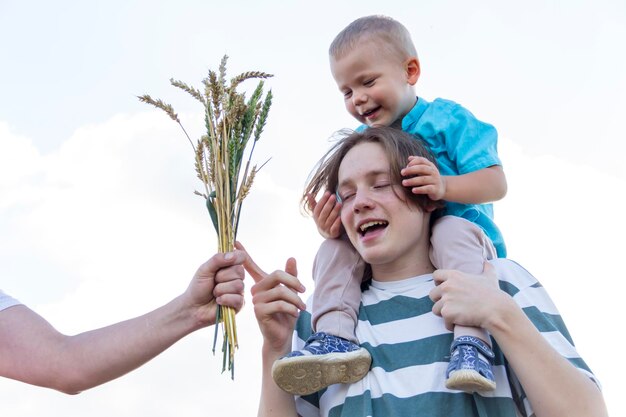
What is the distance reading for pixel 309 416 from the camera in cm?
378

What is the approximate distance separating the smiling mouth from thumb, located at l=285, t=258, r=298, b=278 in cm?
34

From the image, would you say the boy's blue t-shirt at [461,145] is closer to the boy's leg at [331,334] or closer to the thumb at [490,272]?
the thumb at [490,272]

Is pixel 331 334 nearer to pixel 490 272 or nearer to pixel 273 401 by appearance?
pixel 273 401

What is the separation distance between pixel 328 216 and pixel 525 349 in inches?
50.8

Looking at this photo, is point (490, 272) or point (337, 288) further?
point (337, 288)

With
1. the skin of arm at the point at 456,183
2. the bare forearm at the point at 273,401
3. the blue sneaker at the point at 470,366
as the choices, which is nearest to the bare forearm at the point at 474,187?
the skin of arm at the point at 456,183

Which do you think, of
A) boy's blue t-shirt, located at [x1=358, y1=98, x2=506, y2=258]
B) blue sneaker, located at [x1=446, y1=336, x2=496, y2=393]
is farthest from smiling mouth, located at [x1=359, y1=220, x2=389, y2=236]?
blue sneaker, located at [x1=446, y1=336, x2=496, y2=393]

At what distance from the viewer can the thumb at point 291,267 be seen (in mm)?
3811

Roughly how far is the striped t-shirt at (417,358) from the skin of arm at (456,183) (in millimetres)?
351

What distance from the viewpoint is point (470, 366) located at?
3.24m

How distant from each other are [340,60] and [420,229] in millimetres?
1211

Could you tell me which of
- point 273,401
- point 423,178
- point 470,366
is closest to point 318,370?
point 273,401

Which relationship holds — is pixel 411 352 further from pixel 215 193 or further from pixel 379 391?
pixel 215 193

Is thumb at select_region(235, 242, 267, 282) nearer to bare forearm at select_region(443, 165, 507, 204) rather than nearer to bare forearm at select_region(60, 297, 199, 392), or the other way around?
bare forearm at select_region(60, 297, 199, 392)
